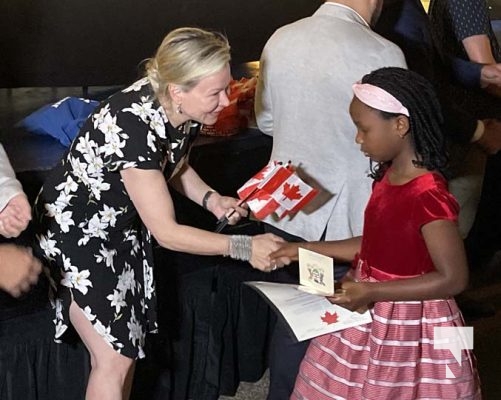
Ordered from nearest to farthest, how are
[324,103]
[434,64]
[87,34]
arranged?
[324,103] → [434,64] → [87,34]

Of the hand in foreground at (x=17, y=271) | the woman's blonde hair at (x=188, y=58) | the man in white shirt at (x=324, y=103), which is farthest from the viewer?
the man in white shirt at (x=324, y=103)

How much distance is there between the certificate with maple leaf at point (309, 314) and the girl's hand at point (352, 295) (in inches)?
3.8

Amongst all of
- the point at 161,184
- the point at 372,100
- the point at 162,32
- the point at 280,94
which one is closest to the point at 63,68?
the point at 162,32

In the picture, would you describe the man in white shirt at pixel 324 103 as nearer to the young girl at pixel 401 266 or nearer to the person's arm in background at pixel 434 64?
the young girl at pixel 401 266

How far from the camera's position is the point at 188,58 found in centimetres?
198

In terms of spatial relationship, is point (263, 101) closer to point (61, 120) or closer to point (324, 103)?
point (324, 103)

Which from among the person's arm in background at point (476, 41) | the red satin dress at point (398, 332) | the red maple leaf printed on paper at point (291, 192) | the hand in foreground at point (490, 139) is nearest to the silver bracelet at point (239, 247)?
the red maple leaf printed on paper at point (291, 192)

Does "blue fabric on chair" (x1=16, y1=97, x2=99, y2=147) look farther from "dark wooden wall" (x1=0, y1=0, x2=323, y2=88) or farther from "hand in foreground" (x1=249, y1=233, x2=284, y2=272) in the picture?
"hand in foreground" (x1=249, y1=233, x2=284, y2=272)

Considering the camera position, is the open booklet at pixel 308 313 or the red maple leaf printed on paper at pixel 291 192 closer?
the open booklet at pixel 308 313

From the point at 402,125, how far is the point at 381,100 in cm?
7

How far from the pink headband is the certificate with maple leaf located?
434 millimetres

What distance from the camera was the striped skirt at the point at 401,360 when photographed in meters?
2.04

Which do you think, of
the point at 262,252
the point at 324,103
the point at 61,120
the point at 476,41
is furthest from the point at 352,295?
the point at 476,41

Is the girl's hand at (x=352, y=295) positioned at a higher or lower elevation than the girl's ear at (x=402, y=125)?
lower
